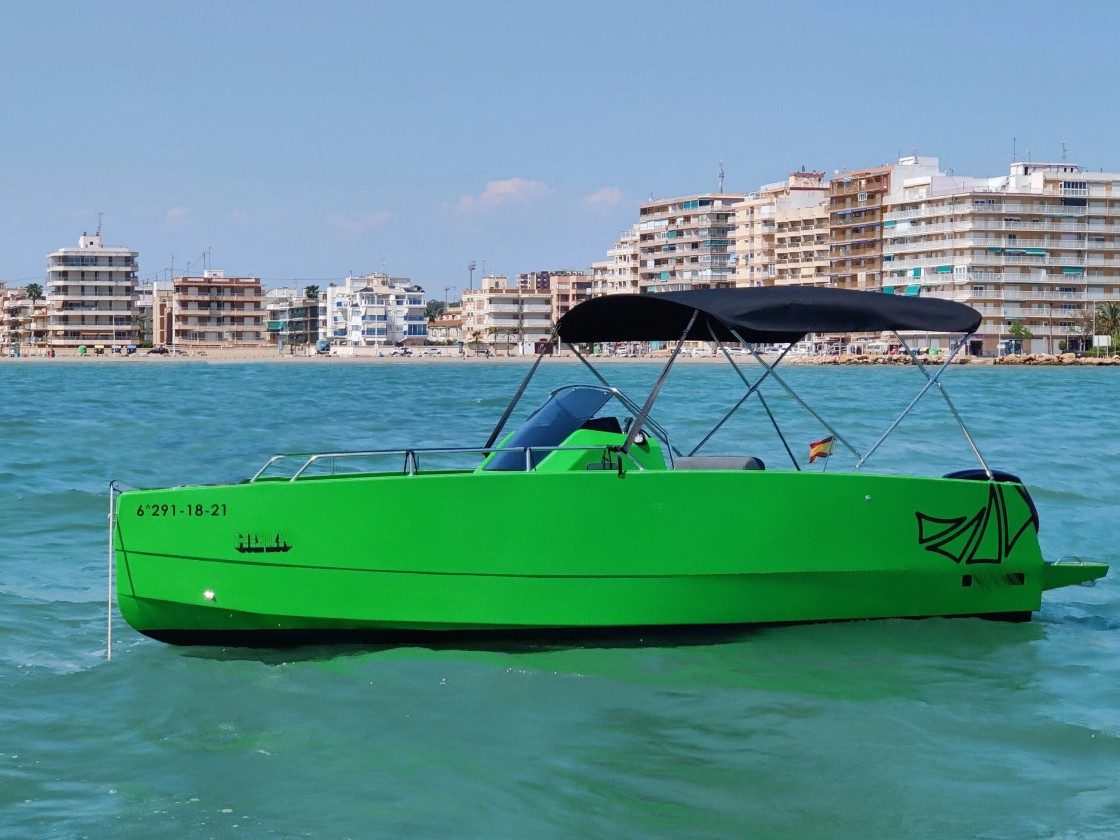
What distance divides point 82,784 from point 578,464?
122 inches

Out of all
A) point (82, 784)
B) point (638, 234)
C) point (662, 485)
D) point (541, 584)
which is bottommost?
point (82, 784)

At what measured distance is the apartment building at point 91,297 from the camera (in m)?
146

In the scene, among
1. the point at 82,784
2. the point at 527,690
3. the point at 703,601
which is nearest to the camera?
the point at 82,784

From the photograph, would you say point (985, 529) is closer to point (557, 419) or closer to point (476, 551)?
point (557, 419)

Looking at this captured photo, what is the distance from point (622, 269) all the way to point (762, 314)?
170650 millimetres

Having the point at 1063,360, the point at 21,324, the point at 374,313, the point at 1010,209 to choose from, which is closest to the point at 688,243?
the point at 374,313

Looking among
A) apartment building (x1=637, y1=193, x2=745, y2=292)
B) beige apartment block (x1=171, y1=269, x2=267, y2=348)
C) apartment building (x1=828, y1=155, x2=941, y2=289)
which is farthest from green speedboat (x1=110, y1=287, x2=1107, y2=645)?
apartment building (x1=637, y1=193, x2=745, y2=292)

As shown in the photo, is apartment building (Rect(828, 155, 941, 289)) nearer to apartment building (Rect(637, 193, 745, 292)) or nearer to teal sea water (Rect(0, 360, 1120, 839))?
apartment building (Rect(637, 193, 745, 292))

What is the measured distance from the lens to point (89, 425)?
26.6 metres

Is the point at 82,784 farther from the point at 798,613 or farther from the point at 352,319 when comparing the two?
the point at 352,319

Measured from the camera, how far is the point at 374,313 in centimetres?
16612

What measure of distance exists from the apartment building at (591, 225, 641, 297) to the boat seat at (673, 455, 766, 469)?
16448 cm

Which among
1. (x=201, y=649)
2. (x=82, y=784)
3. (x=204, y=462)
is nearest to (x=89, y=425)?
(x=204, y=462)

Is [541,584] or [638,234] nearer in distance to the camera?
[541,584]
